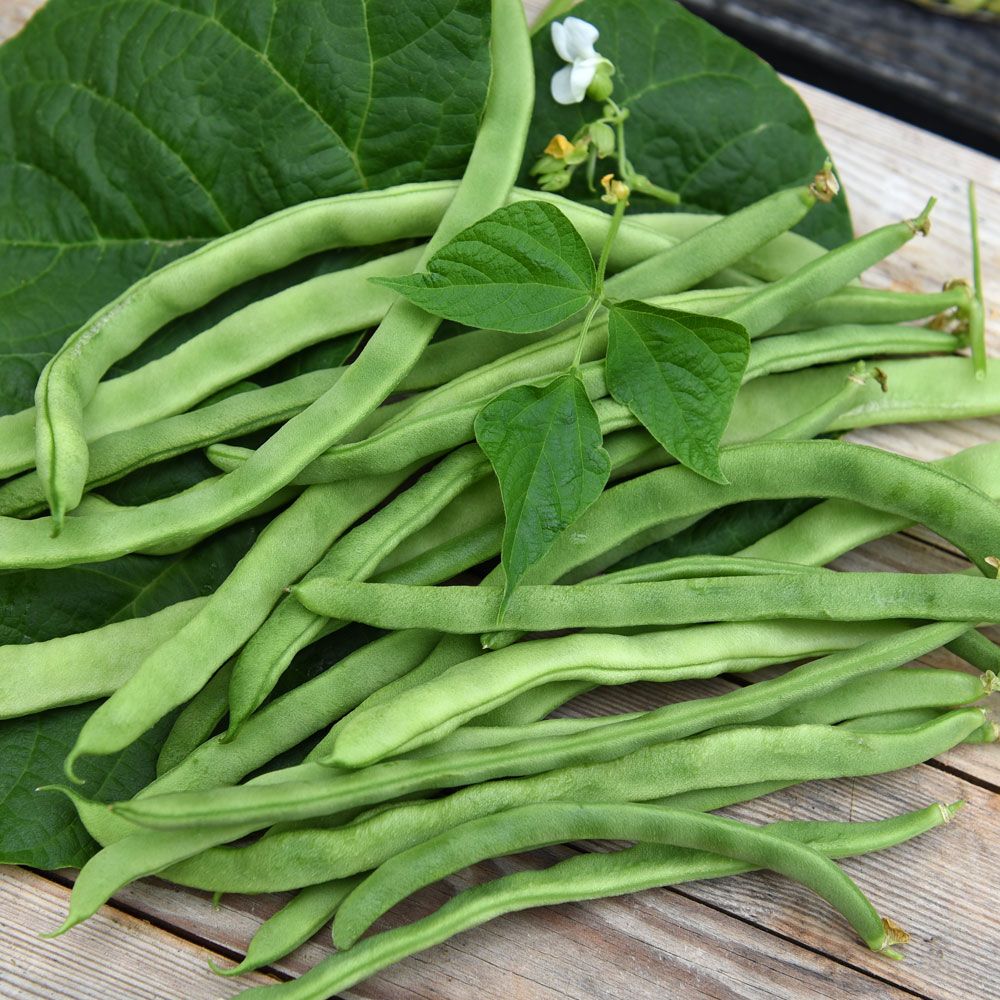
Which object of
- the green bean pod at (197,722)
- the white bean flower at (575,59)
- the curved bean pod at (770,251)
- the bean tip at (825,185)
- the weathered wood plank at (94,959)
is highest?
the white bean flower at (575,59)

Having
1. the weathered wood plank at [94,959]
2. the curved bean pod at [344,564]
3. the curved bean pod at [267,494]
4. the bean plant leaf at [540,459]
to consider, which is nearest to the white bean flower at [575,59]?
the curved bean pod at [267,494]

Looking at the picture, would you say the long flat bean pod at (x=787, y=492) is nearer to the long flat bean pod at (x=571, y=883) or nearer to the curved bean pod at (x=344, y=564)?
the curved bean pod at (x=344, y=564)

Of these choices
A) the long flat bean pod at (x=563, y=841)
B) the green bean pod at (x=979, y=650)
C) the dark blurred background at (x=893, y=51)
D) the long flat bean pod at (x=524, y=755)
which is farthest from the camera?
the dark blurred background at (x=893, y=51)

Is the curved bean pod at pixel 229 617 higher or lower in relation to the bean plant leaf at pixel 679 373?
lower

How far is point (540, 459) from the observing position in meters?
1.55

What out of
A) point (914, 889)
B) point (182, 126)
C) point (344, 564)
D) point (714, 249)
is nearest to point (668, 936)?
point (914, 889)

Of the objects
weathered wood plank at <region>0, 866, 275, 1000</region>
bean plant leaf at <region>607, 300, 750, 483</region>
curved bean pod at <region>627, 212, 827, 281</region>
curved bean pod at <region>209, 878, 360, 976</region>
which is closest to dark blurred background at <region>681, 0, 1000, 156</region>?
curved bean pod at <region>627, 212, 827, 281</region>

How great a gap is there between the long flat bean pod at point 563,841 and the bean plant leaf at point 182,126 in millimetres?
1151

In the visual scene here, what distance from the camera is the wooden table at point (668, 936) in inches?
64.9

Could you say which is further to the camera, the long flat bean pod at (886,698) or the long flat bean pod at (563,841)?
the long flat bean pod at (886,698)

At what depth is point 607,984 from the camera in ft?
5.60

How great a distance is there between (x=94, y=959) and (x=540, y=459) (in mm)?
1161

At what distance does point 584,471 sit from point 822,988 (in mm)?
1052

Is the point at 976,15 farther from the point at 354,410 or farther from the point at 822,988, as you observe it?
the point at 822,988
